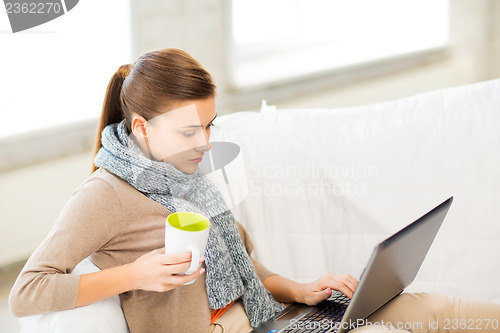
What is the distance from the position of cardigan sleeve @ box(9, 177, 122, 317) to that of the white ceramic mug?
16 cm

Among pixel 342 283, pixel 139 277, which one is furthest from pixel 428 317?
pixel 139 277

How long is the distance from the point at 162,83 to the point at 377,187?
2.32 feet

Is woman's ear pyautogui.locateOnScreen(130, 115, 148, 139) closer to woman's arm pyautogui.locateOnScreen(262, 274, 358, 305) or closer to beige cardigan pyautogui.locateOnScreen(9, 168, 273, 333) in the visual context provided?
beige cardigan pyautogui.locateOnScreen(9, 168, 273, 333)

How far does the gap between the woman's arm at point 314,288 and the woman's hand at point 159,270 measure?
362 mm

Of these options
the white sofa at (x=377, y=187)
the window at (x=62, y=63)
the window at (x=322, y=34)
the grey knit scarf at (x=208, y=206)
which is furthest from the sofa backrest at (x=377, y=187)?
the window at (x=322, y=34)

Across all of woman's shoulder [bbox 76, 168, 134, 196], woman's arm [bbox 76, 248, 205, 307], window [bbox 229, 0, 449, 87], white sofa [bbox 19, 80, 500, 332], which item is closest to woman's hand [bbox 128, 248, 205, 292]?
woman's arm [bbox 76, 248, 205, 307]

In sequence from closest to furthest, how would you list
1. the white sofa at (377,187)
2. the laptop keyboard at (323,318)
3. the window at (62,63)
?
the laptop keyboard at (323,318), the white sofa at (377,187), the window at (62,63)

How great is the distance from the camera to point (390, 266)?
1.19m

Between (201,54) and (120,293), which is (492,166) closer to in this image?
(120,293)

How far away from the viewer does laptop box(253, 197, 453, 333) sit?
44.3 inches

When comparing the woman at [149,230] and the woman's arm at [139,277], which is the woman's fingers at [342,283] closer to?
the woman at [149,230]

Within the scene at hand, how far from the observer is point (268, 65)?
11.5 feet

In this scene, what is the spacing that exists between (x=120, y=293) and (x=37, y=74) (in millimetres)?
1506

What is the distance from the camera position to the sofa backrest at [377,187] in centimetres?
168
